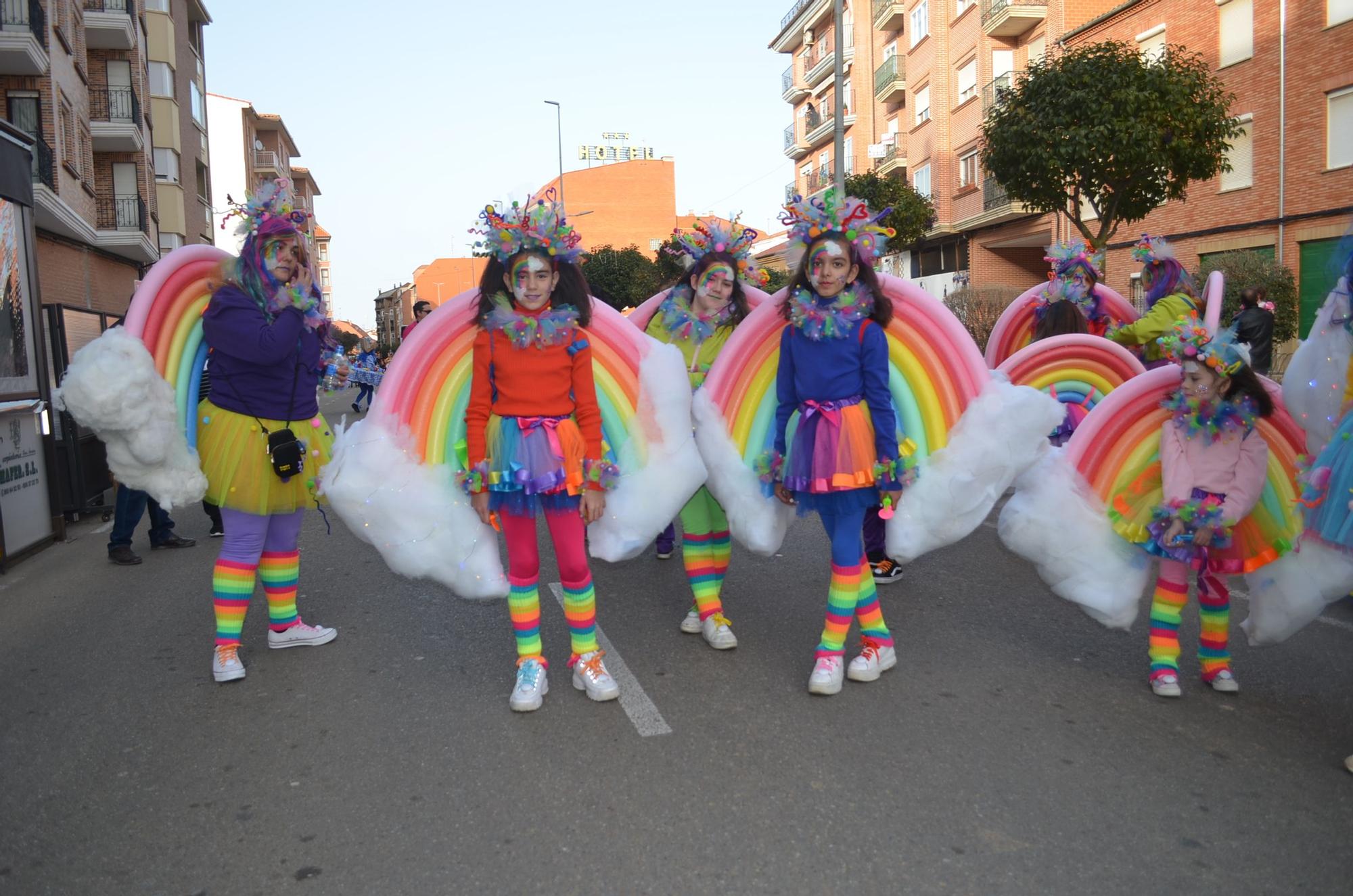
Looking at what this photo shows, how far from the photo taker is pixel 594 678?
4379mm

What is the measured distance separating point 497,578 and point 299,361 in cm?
145

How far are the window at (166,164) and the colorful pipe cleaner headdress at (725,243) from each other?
3600 centimetres

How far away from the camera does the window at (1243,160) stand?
69.0 ft

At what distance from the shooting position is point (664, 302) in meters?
5.57

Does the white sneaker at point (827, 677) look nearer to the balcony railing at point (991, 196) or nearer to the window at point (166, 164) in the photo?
the balcony railing at point (991, 196)

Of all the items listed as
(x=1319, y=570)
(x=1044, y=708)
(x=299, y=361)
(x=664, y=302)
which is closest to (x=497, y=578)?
(x=299, y=361)

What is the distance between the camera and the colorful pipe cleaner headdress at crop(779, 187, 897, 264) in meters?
4.32

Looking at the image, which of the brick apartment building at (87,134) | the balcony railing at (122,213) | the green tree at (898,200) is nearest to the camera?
the brick apartment building at (87,134)

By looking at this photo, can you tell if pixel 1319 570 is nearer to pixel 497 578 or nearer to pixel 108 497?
pixel 497 578

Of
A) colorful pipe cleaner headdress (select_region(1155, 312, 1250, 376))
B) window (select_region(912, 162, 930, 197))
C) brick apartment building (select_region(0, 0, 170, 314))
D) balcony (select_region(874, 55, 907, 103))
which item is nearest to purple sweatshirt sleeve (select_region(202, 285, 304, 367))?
colorful pipe cleaner headdress (select_region(1155, 312, 1250, 376))

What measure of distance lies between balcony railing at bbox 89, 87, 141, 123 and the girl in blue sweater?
32.4 meters

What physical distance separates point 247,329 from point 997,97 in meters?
20.8

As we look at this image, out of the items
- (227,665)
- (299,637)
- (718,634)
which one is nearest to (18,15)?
(299,637)

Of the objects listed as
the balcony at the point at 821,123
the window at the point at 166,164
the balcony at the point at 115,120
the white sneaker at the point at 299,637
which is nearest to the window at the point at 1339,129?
the white sneaker at the point at 299,637
